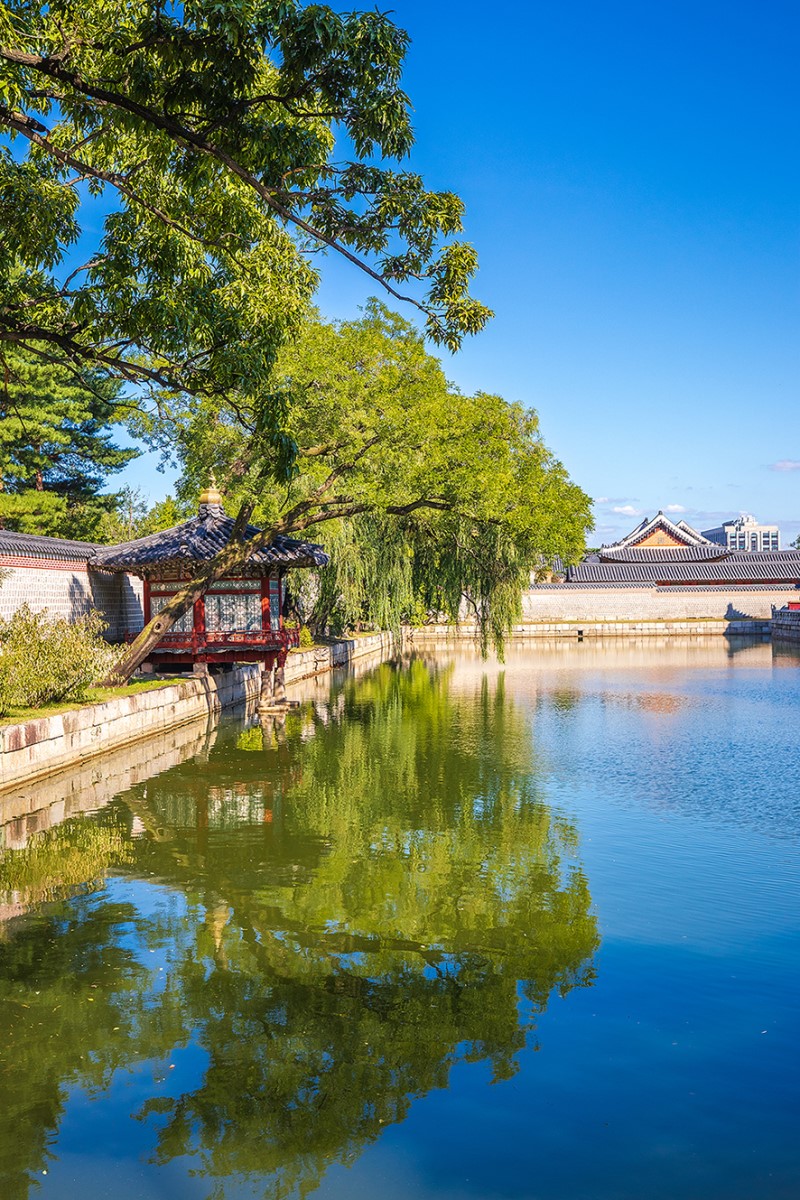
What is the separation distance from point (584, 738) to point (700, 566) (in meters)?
41.3

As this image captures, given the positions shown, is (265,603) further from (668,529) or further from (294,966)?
(668,529)

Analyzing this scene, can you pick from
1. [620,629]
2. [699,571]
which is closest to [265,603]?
[620,629]

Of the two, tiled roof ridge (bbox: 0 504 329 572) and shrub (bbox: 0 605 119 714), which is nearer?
shrub (bbox: 0 605 119 714)

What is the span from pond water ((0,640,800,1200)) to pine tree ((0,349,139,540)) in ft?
58.0

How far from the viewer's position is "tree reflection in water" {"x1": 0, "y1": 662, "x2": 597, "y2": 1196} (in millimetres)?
4277

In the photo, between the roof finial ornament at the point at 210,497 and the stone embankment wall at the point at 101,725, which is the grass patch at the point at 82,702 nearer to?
the stone embankment wall at the point at 101,725

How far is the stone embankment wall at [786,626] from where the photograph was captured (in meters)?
42.6

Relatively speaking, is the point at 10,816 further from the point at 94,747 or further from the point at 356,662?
the point at 356,662

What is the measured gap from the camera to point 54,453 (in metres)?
29.5

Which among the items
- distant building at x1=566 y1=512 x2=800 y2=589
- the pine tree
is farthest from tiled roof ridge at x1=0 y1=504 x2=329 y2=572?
distant building at x1=566 y1=512 x2=800 y2=589

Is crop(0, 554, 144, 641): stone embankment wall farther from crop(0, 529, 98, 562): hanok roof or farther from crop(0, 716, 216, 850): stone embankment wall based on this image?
crop(0, 716, 216, 850): stone embankment wall

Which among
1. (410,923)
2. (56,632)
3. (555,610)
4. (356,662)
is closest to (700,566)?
(555,610)

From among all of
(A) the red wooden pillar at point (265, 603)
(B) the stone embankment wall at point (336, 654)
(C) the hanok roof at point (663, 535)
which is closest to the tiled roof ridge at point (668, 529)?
(C) the hanok roof at point (663, 535)

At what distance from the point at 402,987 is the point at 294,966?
739 millimetres
